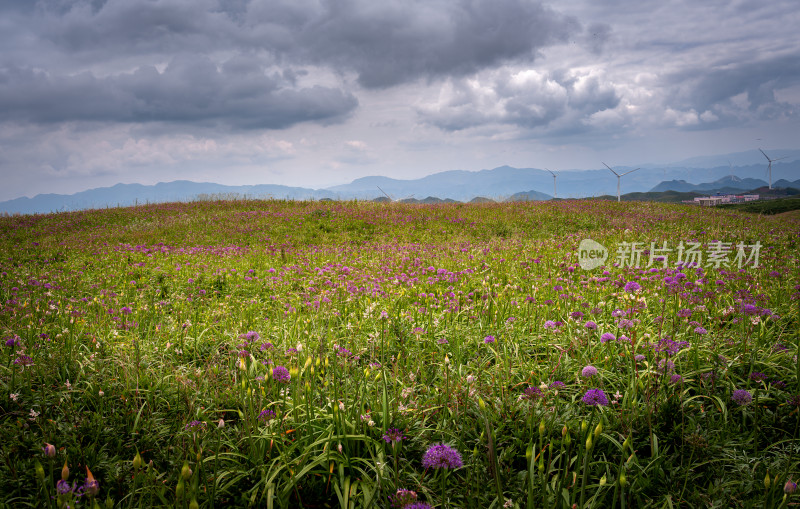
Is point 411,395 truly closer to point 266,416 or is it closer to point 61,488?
point 266,416

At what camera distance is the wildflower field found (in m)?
2.21

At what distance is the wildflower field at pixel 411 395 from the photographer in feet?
7.23

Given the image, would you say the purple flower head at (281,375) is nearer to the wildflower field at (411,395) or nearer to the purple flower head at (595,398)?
the wildflower field at (411,395)

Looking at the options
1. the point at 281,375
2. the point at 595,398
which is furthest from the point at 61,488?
the point at 595,398

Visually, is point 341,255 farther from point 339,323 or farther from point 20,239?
point 20,239

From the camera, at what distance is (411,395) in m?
3.08

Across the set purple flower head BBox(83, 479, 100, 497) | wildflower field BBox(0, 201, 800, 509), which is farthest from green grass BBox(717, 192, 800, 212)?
purple flower head BBox(83, 479, 100, 497)

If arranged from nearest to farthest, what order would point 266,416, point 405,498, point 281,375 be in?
point 405,498
point 281,375
point 266,416

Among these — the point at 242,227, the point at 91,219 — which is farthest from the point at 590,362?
the point at 91,219

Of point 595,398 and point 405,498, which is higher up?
point 595,398

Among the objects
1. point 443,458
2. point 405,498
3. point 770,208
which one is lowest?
point 405,498

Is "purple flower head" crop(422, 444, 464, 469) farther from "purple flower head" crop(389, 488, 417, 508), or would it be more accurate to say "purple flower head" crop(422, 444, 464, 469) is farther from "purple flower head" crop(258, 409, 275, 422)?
"purple flower head" crop(258, 409, 275, 422)

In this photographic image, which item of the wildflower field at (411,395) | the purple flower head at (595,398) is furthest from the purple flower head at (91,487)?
the purple flower head at (595,398)

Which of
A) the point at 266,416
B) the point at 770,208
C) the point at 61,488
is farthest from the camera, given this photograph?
the point at 770,208
